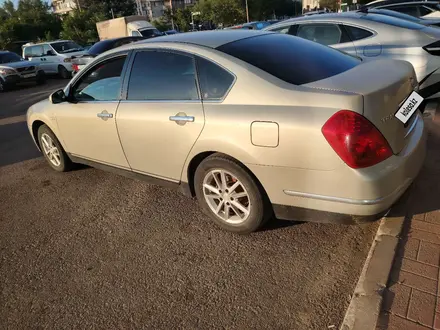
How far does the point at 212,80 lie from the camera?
3.02m

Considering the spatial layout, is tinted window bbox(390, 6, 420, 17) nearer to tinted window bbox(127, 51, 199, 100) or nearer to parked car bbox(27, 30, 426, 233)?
parked car bbox(27, 30, 426, 233)

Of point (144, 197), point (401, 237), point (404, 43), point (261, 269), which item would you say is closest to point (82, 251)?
point (144, 197)

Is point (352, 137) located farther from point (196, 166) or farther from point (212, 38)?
point (212, 38)

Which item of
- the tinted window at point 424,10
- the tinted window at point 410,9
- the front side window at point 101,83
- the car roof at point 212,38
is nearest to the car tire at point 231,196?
the car roof at point 212,38

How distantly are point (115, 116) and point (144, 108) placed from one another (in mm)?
417

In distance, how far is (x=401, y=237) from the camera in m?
2.80

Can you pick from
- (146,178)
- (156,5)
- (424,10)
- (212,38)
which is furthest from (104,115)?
(156,5)

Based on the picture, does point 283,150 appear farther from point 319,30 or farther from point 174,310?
point 319,30

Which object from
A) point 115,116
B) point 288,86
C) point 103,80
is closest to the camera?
point 288,86

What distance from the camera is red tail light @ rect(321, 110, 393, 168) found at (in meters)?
2.37

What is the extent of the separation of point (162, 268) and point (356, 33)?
450 cm

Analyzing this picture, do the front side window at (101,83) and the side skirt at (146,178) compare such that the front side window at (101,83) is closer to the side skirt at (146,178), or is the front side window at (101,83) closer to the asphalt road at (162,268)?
the side skirt at (146,178)

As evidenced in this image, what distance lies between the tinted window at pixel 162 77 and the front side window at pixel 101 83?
23 centimetres

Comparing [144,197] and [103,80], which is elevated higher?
[103,80]
